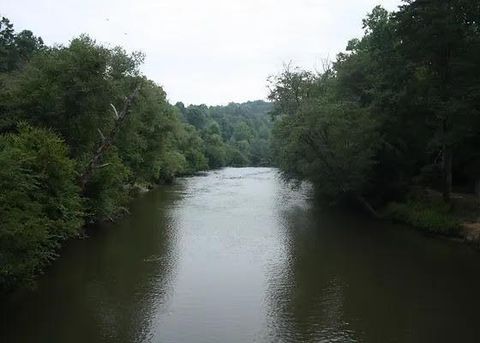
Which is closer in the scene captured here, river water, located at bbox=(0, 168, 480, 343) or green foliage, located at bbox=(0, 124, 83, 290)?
green foliage, located at bbox=(0, 124, 83, 290)

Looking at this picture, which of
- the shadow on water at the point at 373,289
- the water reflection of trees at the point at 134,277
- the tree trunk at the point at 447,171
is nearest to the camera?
the shadow on water at the point at 373,289

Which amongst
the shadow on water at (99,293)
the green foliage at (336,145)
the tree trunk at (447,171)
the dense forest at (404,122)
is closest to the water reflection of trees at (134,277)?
the shadow on water at (99,293)

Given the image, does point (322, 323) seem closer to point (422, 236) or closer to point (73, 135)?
point (422, 236)

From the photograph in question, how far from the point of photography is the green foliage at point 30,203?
523 inches

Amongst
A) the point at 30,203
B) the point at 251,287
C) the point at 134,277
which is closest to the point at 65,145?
the point at 134,277

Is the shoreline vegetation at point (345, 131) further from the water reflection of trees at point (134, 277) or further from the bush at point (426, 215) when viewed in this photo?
the water reflection of trees at point (134, 277)

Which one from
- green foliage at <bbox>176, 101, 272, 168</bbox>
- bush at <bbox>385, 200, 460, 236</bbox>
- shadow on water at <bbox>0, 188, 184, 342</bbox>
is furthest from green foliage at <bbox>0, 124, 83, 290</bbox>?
green foliage at <bbox>176, 101, 272, 168</bbox>

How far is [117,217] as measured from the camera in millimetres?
31125

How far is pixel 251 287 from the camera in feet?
58.0

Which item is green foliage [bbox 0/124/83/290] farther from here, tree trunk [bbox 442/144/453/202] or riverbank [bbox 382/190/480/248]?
tree trunk [bbox 442/144/453/202]

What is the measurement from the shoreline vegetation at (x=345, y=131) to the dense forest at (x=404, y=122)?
0.25 feet

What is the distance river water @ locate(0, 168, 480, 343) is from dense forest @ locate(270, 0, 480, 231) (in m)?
4.79

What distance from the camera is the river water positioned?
541 inches

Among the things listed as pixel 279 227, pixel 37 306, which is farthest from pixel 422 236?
pixel 37 306
